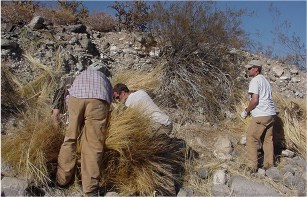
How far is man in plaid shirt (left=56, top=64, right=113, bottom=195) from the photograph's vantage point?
4.76 meters

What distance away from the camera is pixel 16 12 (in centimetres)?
853

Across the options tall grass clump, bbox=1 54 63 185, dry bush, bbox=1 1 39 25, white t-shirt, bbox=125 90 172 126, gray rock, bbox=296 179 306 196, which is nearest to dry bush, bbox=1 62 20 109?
tall grass clump, bbox=1 54 63 185

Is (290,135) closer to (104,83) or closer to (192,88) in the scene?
(192,88)

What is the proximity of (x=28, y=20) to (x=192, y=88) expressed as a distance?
3.63m

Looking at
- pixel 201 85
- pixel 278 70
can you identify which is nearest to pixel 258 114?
pixel 201 85

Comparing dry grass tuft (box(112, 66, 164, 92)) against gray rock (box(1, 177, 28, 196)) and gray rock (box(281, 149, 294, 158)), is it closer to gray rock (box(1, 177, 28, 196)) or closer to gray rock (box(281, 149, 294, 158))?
gray rock (box(281, 149, 294, 158))

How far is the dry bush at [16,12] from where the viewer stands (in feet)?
27.5

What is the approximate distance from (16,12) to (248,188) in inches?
227

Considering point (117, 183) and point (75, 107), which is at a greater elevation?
point (75, 107)

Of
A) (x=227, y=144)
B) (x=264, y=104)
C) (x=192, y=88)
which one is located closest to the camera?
(x=264, y=104)

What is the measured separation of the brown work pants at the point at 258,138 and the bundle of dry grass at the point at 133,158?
1631 millimetres

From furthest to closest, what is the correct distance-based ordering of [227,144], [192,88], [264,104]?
[192,88]
[227,144]
[264,104]

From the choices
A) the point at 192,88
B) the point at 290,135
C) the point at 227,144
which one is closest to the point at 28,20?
the point at 192,88

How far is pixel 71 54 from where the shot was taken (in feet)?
26.0
